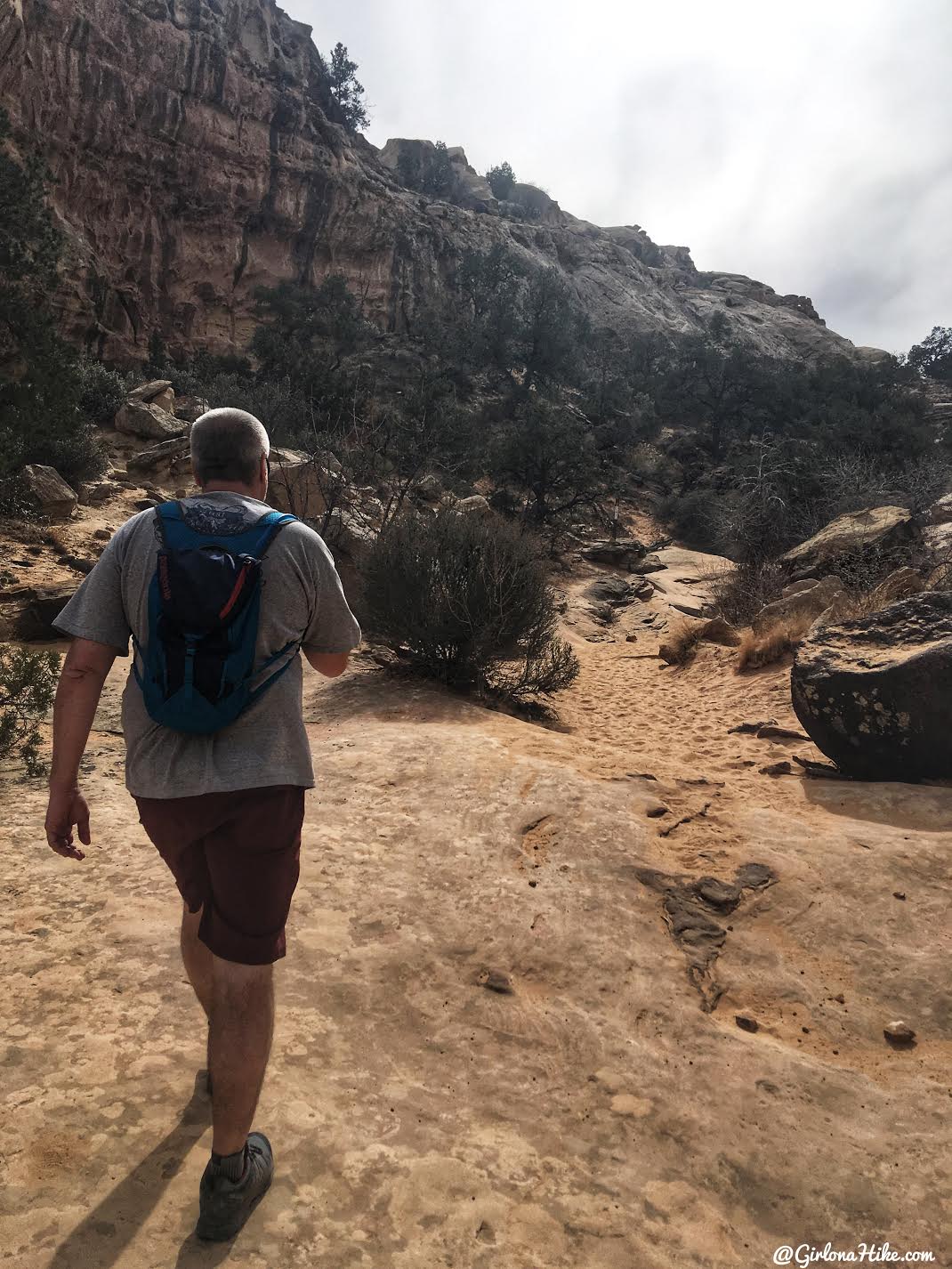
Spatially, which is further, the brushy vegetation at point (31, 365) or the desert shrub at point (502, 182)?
the desert shrub at point (502, 182)

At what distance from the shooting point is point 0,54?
2017 centimetres

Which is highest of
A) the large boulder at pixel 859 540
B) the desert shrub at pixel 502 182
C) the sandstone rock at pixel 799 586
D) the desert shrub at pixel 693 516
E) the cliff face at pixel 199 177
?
the desert shrub at pixel 502 182

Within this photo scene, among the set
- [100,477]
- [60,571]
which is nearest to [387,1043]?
[60,571]

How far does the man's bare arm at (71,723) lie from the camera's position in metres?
1.40

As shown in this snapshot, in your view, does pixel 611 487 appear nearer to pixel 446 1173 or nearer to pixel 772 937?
pixel 772 937

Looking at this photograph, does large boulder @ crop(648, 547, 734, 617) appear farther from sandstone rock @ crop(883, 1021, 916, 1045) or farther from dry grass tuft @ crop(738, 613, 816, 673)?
sandstone rock @ crop(883, 1021, 916, 1045)

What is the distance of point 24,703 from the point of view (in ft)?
12.7

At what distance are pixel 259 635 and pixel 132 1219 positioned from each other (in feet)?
3.71

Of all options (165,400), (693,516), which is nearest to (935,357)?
(693,516)

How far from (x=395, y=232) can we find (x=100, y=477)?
87.3 ft

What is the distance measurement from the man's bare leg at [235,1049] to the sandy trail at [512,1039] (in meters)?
0.19

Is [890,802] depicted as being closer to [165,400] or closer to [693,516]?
[165,400]

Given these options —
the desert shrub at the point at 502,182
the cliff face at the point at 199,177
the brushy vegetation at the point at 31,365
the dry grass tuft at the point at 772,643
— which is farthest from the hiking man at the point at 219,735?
the desert shrub at the point at 502,182

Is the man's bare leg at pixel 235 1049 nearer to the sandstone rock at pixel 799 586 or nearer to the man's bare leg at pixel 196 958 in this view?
the man's bare leg at pixel 196 958
